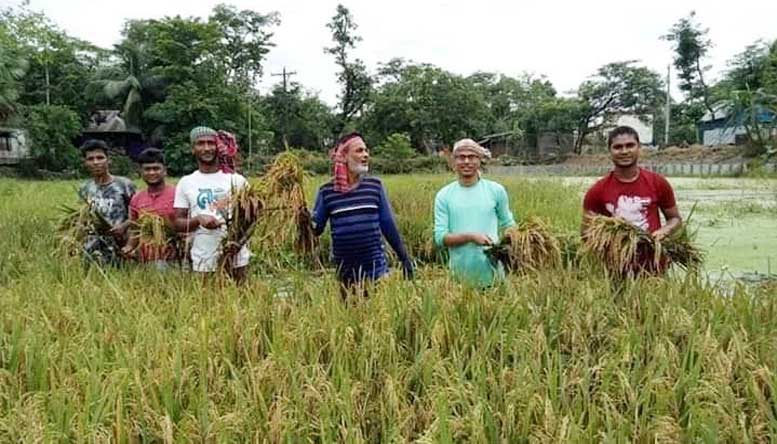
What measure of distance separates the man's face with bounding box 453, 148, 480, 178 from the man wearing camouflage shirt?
1640mm

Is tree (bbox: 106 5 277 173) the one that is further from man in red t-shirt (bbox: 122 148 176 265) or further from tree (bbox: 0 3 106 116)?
man in red t-shirt (bbox: 122 148 176 265)

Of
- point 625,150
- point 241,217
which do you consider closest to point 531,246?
point 625,150

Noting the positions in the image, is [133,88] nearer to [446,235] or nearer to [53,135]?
[53,135]

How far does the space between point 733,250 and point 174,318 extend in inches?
221

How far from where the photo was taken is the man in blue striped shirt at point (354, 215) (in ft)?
9.30

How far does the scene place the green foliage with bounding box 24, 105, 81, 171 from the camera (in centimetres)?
2442

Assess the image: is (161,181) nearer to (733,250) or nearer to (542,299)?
(542,299)

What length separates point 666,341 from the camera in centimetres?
216

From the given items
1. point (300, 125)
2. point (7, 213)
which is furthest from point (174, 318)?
point (300, 125)

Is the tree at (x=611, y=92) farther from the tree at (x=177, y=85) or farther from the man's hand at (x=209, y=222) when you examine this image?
the man's hand at (x=209, y=222)

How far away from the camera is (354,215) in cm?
283

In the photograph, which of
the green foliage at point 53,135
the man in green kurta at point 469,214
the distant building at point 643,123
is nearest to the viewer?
the man in green kurta at point 469,214

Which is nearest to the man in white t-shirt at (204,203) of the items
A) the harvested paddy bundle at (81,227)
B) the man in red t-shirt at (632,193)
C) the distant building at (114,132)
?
the harvested paddy bundle at (81,227)

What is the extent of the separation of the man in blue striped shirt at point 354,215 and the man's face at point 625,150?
3.22 ft
